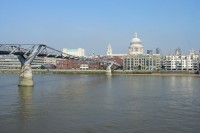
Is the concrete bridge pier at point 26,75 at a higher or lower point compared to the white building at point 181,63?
lower

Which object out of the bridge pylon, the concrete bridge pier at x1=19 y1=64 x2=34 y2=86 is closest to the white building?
the bridge pylon

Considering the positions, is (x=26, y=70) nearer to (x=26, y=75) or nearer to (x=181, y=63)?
(x=26, y=75)

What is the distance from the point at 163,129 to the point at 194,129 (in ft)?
5.98

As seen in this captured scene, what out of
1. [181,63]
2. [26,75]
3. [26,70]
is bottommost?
[26,75]

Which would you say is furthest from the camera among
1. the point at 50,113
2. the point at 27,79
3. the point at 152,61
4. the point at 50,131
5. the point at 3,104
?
the point at 152,61

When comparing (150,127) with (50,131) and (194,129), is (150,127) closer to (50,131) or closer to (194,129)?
(194,129)

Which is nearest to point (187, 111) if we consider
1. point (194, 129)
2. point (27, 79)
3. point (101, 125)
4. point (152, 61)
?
point (194, 129)

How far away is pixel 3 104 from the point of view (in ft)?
99.7

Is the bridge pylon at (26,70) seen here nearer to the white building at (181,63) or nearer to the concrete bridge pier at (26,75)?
the concrete bridge pier at (26,75)

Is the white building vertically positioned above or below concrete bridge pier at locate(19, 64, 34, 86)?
above

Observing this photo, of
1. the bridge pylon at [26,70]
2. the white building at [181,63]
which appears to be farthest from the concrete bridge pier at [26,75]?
the white building at [181,63]

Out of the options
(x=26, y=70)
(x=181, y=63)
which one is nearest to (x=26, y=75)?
(x=26, y=70)

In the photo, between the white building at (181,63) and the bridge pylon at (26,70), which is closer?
the bridge pylon at (26,70)

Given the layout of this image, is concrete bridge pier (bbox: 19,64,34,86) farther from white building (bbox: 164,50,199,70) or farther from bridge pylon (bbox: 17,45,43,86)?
white building (bbox: 164,50,199,70)
